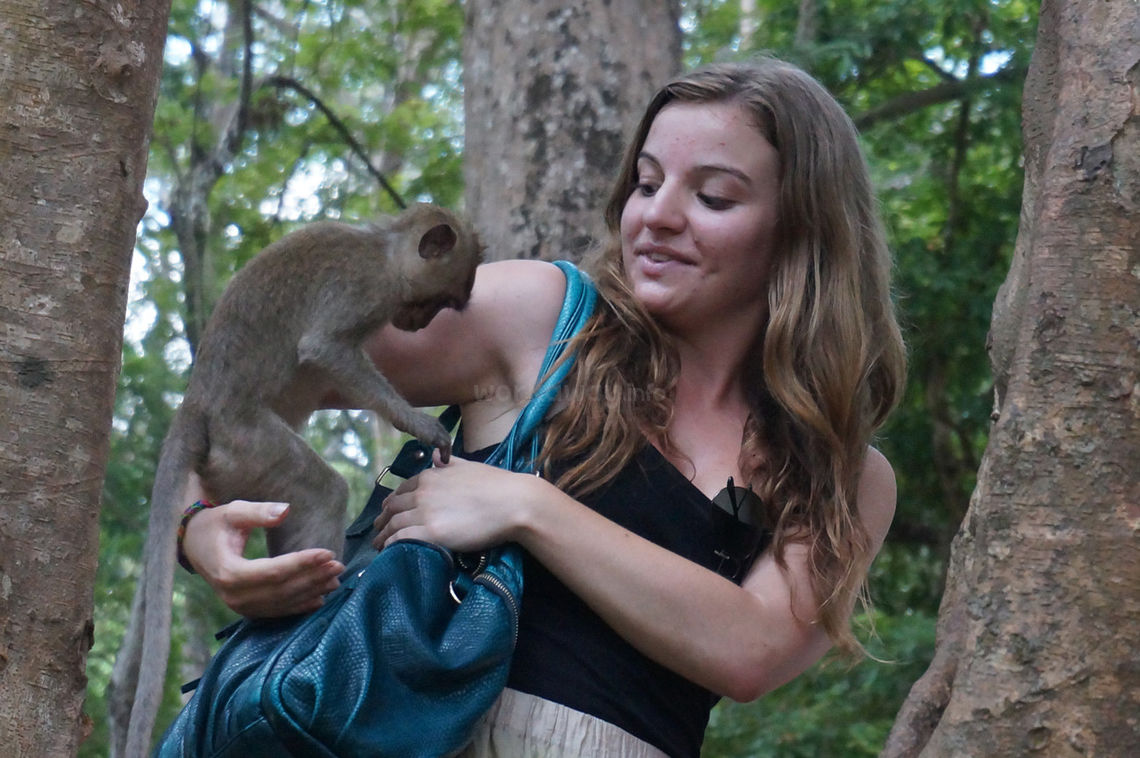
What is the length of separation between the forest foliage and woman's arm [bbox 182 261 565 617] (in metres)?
3.07

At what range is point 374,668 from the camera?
178 cm

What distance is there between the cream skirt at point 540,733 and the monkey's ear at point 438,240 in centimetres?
118

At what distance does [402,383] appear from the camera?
2.59 metres

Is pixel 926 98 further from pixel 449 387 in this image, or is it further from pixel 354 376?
pixel 449 387

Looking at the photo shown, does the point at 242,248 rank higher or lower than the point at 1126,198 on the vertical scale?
higher

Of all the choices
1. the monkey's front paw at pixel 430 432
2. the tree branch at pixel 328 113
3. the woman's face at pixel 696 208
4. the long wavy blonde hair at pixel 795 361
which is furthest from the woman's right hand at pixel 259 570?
the tree branch at pixel 328 113

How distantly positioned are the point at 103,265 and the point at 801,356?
1.25m

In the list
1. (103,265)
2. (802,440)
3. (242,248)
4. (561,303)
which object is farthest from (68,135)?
(242,248)

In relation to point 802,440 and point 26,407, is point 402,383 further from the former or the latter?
point 26,407

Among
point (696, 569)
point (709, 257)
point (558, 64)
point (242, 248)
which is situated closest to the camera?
point (696, 569)

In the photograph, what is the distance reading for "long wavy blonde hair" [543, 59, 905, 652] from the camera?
7.06 ft

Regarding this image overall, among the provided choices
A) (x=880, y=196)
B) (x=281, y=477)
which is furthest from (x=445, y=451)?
(x=880, y=196)

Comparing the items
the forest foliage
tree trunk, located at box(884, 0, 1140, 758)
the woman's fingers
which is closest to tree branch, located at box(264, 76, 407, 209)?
the forest foliage

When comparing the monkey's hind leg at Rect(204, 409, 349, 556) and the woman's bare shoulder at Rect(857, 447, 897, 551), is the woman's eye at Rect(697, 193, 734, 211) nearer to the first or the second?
the woman's bare shoulder at Rect(857, 447, 897, 551)
